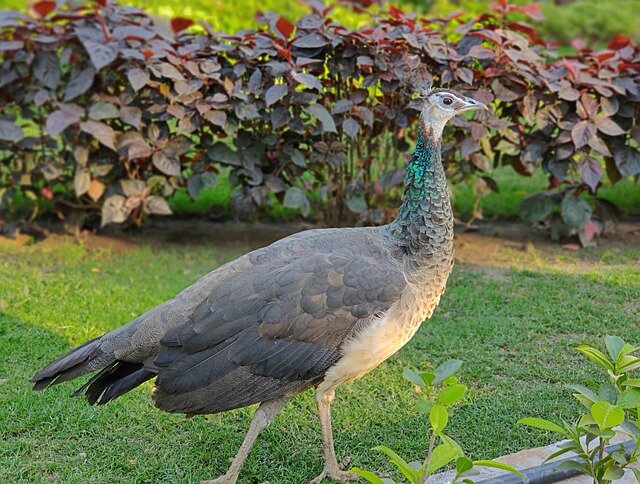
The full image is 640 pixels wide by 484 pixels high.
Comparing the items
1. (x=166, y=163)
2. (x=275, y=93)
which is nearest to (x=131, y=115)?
(x=166, y=163)

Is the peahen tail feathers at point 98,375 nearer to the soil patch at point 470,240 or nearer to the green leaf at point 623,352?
the green leaf at point 623,352

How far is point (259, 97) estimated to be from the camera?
19.6ft

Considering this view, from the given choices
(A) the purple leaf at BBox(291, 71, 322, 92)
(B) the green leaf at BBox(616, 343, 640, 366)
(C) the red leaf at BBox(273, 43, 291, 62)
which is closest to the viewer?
(B) the green leaf at BBox(616, 343, 640, 366)

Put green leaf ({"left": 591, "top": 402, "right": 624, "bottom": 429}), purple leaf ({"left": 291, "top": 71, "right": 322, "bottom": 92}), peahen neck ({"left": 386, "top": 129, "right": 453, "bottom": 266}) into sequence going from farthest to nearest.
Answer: purple leaf ({"left": 291, "top": 71, "right": 322, "bottom": 92}) < peahen neck ({"left": 386, "top": 129, "right": 453, "bottom": 266}) < green leaf ({"left": 591, "top": 402, "right": 624, "bottom": 429})

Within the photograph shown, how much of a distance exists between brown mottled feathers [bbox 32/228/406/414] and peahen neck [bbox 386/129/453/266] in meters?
0.14

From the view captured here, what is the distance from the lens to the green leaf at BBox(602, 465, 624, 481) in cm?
297

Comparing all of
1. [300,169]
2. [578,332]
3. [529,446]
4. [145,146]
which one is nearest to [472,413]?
[529,446]

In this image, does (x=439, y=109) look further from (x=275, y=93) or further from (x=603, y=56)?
(x=603, y=56)

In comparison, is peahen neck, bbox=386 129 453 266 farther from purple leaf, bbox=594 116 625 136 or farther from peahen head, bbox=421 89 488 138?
purple leaf, bbox=594 116 625 136

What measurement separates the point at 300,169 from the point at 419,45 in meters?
1.19

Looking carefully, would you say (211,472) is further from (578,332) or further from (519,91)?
(519,91)

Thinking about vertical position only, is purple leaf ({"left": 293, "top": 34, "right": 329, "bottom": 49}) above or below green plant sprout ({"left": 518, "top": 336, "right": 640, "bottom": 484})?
above

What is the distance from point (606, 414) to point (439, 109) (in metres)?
1.66

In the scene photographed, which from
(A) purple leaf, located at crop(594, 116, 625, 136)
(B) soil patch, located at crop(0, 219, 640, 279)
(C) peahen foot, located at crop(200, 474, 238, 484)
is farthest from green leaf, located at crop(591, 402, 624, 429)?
(A) purple leaf, located at crop(594, 116, 625, 136)
